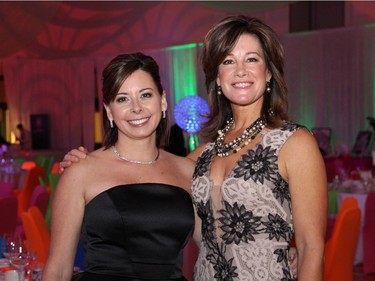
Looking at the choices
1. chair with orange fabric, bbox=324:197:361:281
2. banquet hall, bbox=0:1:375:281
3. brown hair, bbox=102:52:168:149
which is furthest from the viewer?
banquet hall, bbox=0:1:375:281

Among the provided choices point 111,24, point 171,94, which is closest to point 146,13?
point 111,24

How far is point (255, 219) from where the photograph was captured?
244 cm

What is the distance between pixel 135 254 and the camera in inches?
103

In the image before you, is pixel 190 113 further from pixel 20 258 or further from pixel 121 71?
pixel 121 71

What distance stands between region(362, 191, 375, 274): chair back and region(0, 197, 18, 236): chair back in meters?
3.27

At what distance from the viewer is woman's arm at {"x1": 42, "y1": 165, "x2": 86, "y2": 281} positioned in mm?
2539

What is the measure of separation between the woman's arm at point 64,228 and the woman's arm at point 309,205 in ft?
2.63

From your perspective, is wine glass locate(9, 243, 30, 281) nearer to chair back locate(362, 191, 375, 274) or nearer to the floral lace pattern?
the floral lace pattern

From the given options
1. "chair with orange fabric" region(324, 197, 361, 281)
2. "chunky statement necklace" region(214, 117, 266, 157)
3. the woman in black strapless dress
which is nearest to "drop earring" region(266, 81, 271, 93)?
"chunky statement necklace" region(214, 117, 266, 157)

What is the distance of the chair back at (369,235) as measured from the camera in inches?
260

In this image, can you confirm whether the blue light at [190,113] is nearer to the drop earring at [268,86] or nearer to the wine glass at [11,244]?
the wine glass at [11,244]

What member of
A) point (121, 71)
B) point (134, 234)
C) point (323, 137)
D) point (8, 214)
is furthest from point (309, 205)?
point (323, 137)

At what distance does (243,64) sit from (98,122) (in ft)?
60.6

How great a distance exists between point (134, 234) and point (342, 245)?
1880mm
